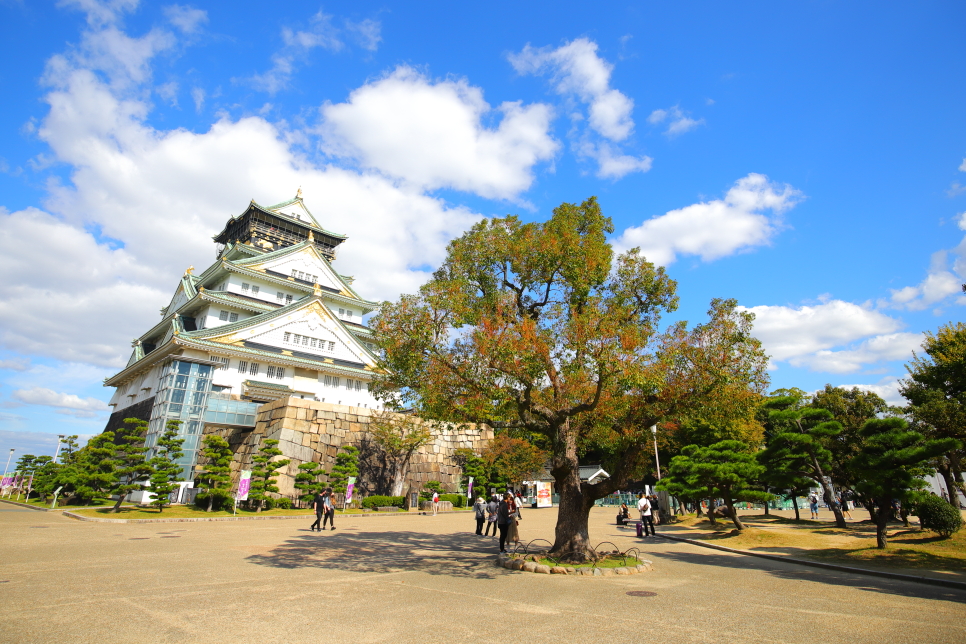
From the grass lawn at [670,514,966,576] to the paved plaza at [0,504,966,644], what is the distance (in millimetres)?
2058

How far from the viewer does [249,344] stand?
1321 inches

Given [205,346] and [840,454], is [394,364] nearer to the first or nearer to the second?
[205,346]

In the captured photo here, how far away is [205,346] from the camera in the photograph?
1222 inches

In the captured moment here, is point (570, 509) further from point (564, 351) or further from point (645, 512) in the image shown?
point (645, 512)

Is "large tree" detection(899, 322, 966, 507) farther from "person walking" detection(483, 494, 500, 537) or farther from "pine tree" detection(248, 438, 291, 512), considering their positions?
"pine tree" detection(248, 438, 291, 512)

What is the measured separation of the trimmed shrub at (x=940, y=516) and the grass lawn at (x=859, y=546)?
0.98 ft

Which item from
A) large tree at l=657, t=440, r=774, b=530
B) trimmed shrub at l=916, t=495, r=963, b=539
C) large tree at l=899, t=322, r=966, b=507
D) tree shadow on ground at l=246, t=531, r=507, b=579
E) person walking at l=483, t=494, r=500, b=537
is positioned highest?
large tree at l=899, t=322, r=966, b=507

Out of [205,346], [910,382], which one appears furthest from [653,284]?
[205,346]

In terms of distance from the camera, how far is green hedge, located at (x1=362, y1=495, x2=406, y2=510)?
93.7ft

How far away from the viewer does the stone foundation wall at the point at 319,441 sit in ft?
91.9

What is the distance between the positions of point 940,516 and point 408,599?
1688cm

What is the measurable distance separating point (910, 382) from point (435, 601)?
28.6 metres

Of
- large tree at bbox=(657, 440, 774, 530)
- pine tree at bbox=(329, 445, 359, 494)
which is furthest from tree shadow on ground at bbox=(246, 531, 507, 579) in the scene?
pine tree at bbox=(329, 445, 359, 494)

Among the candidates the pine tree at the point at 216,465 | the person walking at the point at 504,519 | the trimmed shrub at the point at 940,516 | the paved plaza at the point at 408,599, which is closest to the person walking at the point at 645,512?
the paved plaza at the point at 408,599
